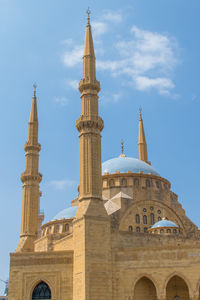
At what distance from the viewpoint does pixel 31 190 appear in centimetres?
3284

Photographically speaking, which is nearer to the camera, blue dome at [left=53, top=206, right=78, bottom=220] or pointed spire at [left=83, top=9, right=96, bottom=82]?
pointed spire at [left=83, top=9, right=96, bottom=82]

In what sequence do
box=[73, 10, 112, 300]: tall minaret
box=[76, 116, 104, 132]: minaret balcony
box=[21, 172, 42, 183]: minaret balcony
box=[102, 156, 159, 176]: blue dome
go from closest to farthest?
box=[73, 10, 112, 300]: tall minaret → box=[76, 116, 104, 132]: minaret balcony → box=[21, 172, 42, 183]: minaret balcony → box=[102, 156, 159, 176]: blue dome

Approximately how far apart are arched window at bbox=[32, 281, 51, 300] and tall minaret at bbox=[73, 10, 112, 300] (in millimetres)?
1865

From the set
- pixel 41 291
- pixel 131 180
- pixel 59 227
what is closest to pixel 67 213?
pixel 59 227

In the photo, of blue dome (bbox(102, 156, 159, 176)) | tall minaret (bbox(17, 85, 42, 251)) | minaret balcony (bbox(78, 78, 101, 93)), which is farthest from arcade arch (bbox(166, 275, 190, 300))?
minaret balcony (bbox(78, 78, 101, 93))

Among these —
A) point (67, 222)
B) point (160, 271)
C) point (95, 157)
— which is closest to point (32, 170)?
point (67, 222)

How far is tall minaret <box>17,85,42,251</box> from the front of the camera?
1249 inches

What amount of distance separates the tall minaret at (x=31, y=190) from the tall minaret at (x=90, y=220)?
27.5 feet

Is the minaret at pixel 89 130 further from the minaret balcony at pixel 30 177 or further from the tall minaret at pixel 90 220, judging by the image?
the minaret balcony at pixel 30 177

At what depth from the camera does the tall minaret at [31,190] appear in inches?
1249

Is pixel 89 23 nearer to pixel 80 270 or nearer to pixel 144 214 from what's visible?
pixel 144 214

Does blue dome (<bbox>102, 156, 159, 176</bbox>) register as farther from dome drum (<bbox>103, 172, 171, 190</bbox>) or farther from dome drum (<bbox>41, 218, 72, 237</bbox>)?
dome drum (<bbox>41, 218, 72, 237</bbox>)

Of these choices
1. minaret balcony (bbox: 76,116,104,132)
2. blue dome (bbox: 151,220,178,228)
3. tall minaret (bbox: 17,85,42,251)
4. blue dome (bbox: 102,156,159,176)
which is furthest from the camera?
blue dome (bbox: 102,156,159,176)

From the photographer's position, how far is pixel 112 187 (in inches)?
1297
